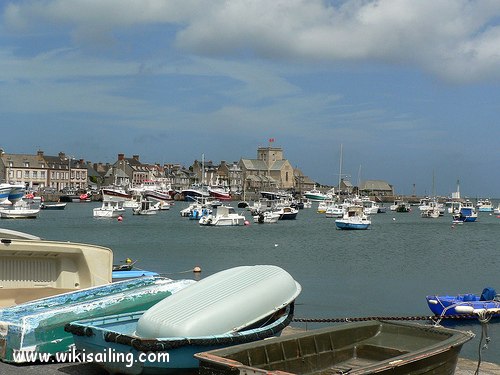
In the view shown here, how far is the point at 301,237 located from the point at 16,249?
195ft

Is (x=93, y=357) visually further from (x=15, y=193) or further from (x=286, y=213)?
(x=15, y=193)

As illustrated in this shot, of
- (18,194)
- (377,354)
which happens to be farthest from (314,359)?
(18,194)

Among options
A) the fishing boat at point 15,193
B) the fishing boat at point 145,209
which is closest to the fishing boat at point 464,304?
the fishing boat at point 15,193

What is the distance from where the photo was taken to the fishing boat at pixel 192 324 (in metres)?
8.98

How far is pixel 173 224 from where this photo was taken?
9262cm

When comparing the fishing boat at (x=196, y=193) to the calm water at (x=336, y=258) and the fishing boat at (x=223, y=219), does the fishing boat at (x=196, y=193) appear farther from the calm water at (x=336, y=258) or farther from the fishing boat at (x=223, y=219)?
the calm water at (x=336, y=258)

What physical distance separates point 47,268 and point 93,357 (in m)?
4.91

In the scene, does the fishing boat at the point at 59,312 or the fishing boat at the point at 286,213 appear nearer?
the fishing boat at the point at 59,312

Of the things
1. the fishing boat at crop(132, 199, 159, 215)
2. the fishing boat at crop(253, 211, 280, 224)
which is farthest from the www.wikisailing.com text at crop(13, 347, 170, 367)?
the fishing boat at crop(132, 199, 159, 215)

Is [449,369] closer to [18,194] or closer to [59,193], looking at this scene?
[18,194]

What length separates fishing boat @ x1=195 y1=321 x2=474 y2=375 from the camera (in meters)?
8.05

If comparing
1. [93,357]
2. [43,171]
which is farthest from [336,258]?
[43,171]

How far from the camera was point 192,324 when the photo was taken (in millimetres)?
9375

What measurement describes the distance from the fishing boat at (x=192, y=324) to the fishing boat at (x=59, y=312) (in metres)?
0.56
